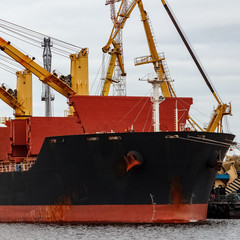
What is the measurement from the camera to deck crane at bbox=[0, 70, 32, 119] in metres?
54.8

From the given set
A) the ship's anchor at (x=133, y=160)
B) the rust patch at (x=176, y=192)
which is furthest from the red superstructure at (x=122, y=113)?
the rust patch at (x=176, y=192)

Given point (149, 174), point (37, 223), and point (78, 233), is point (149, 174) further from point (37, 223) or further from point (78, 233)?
point (37, 223)

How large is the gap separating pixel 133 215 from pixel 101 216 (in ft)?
5.62

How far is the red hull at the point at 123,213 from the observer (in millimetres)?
34469

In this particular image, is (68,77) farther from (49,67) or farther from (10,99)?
(49,67)

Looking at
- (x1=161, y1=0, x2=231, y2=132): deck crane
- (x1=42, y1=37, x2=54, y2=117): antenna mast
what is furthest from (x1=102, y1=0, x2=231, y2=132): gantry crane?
(x1=42, y1=37, x2=54, y2=117): antenna mast

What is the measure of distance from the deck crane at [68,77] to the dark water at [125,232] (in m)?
15.4

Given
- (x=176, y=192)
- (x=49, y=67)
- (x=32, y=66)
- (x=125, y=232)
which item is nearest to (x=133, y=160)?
(x=176, y=192)

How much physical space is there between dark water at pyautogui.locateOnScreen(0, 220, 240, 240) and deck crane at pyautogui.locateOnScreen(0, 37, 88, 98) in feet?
50.6

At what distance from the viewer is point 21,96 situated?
56562mm

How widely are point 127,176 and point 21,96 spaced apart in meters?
24.1

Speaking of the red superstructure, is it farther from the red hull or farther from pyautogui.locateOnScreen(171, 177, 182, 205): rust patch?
the red hull

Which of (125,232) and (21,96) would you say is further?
(21,96)

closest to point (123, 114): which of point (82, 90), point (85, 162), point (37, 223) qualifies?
point (85, 162)
